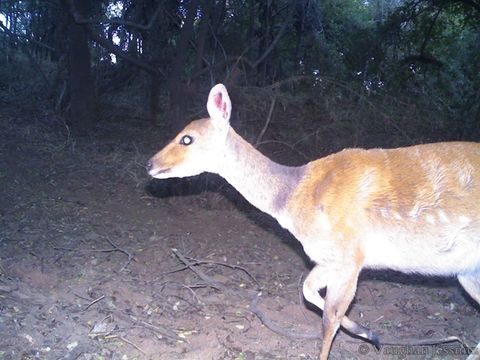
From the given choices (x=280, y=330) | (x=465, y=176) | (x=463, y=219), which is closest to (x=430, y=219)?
(x=463, y=219)

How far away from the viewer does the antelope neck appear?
4.89 metres

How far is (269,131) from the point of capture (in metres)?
9.83

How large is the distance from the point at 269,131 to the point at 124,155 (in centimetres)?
268

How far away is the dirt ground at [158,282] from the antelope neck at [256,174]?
1223 millimetres

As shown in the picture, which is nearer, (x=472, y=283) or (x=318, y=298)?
(x=318, y=298)

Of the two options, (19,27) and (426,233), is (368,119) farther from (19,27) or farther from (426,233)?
(19,27)

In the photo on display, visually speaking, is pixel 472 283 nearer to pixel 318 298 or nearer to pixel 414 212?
pixel 414 212

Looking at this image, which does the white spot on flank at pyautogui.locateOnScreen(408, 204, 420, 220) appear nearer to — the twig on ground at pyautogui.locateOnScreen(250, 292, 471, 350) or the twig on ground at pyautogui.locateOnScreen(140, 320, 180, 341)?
the twig on ground at pyautogui.locateOnScreen(250, 292, 471, 350)

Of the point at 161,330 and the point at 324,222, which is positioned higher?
the point at 324,222

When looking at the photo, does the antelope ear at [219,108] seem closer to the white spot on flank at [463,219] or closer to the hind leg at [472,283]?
the white spot on flank at [463,219]

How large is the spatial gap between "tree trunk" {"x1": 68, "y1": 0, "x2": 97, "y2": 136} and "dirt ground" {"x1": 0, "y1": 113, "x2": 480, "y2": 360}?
205cm

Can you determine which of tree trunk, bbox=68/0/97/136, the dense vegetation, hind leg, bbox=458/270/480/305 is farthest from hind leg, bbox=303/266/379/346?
tree trunk, bbox=68/0/97/136

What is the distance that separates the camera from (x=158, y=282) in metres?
5.81

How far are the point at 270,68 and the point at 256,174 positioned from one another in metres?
8.29
